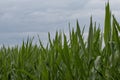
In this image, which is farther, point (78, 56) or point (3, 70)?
point (3, 70)

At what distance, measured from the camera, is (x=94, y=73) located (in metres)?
1.95

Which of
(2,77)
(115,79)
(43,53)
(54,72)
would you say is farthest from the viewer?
(2,77)

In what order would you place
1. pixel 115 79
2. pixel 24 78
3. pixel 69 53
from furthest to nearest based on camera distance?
pixel 24 78 → pixel 69 53 → pixel 115 79

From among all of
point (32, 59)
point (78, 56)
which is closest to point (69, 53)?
point (78, 56)

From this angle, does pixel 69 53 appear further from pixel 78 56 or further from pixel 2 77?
pixel 2 77

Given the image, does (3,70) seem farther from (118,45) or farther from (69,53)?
(118,45)

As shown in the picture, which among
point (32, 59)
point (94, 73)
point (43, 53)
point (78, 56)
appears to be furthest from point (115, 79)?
point (32, 59)

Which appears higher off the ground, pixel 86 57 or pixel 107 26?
pixel 107 26

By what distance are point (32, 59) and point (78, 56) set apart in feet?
4.35

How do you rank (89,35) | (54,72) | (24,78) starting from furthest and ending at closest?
(24,78)
(54,72)
(89,35)

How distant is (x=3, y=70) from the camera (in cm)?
324

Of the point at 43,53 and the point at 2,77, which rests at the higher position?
the point at 43,53

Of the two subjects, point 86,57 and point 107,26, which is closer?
point 107,26

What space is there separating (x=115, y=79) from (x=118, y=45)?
0.19 m
